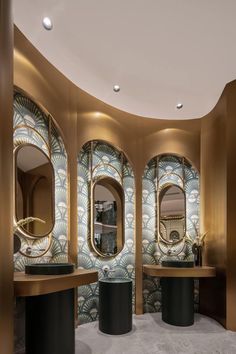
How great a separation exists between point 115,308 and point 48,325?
1.08 metres

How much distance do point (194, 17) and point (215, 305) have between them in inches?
143

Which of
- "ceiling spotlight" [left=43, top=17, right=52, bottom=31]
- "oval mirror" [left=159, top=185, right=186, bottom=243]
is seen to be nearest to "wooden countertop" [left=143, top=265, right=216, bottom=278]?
"oval mirror" [left=159, top=185, right=186, bottom=243]

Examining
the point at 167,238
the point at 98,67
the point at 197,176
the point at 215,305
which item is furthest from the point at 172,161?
the point at 215,305

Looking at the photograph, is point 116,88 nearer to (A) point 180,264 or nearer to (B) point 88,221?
(B) point 88,221

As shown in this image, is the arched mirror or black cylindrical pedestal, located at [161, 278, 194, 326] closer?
black cylindrical pedestal, located at [161, 278, 194, 326]

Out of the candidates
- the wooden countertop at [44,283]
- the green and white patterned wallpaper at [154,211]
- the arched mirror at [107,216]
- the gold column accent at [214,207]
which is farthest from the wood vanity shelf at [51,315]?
the gold column accent at [214,207]

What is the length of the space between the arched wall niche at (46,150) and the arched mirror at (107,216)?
0.56 m

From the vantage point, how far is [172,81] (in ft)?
13.5

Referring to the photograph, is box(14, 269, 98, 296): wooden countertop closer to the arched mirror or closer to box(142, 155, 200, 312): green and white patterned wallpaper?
the arched mirror

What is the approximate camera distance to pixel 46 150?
3.31m

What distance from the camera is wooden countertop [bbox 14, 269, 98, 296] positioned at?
2.25m

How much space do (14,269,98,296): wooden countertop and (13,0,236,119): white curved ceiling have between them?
243cm

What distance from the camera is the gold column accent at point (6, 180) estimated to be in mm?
1914

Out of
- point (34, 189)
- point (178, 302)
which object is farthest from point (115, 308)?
point (34, 189)
